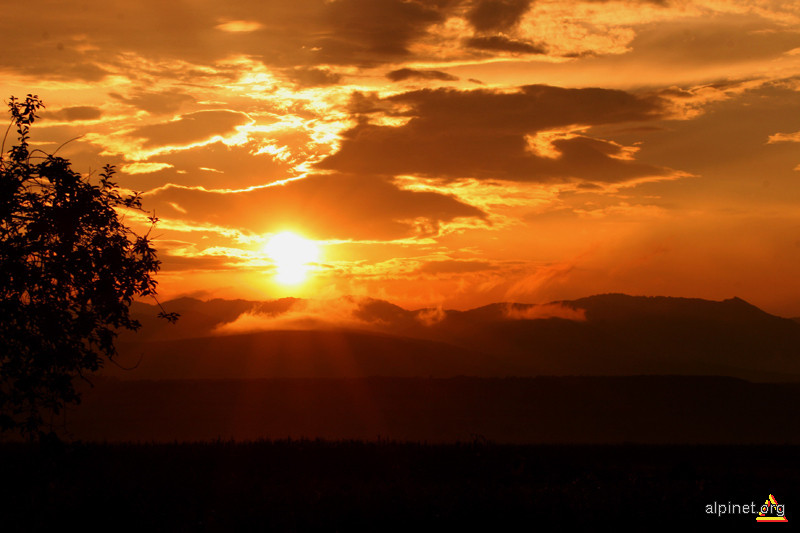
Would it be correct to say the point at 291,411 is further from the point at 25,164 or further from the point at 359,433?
the point at 25,164

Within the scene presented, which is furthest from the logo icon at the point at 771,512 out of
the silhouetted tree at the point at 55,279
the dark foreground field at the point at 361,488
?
the silhouetted tree at the point at 55,279

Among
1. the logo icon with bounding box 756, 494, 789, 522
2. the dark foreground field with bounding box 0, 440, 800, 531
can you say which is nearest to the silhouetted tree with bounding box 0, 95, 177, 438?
the dark foreground field with bounding box 0, 440, 800, 531

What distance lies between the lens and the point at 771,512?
16328 millimetres

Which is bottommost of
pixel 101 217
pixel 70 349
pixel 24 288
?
pixel 70 349

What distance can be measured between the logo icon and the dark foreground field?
0.82 ft

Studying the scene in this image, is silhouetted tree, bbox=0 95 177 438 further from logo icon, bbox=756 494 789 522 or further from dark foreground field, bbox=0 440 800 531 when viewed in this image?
logo icon, bbox=756 494 789 522

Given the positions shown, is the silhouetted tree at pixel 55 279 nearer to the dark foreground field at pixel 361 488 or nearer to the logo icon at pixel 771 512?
the dark foreground field at pixel 361 488

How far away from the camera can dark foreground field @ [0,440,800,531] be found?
1512 centimetres

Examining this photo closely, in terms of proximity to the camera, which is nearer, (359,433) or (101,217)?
(101,217)

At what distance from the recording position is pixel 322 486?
1842cm

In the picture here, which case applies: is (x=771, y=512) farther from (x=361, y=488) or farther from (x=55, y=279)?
(x=55, y=279)

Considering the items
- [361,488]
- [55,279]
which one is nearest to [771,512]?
[361,488]

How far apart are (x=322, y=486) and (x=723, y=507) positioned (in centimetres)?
970

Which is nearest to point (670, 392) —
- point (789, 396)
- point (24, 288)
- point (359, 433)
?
point (789, 396)
